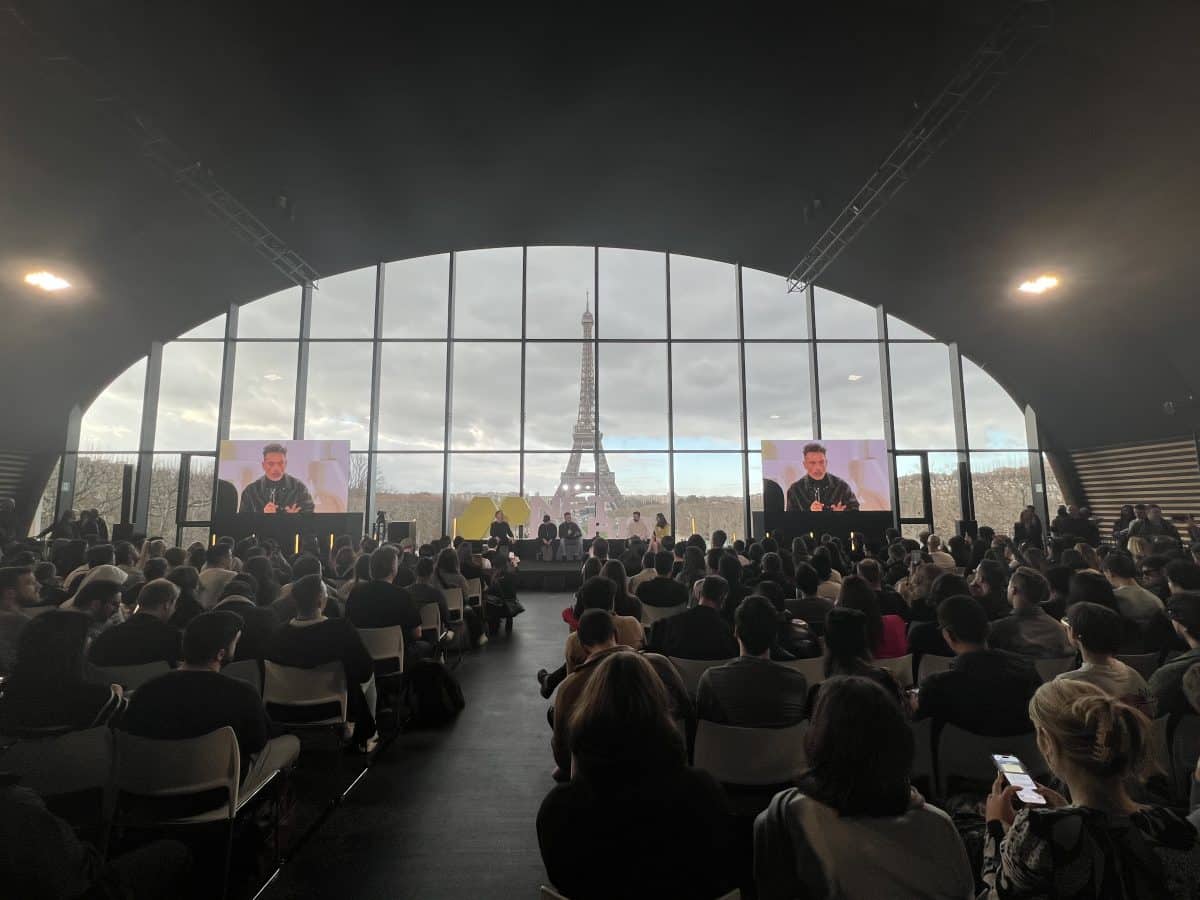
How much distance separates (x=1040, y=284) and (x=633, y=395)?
715cm

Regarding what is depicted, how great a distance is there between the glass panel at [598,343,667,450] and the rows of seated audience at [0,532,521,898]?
671cm

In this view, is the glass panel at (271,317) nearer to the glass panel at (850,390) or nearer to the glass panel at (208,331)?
the glass panel at (208,331)

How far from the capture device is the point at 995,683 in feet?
6.93

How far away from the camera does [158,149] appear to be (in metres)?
7.19

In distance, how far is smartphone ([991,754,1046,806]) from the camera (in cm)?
124

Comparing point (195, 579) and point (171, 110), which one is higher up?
point (171, 110)

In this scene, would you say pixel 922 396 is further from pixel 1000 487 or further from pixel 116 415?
pixel 116 415

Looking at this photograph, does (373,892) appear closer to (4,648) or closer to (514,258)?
(4,648)

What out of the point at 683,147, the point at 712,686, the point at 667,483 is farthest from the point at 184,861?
the point at 667,483

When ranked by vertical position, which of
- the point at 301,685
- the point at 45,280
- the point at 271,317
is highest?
the point at 271,317

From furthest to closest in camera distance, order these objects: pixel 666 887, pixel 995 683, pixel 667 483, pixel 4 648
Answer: pixel 667 483
pixel 4 648
pixel 995 683
pixel 666 887

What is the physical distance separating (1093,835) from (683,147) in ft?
30.4

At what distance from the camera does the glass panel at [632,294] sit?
12195 millimetres

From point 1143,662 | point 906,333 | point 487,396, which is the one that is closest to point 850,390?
point 906,333
